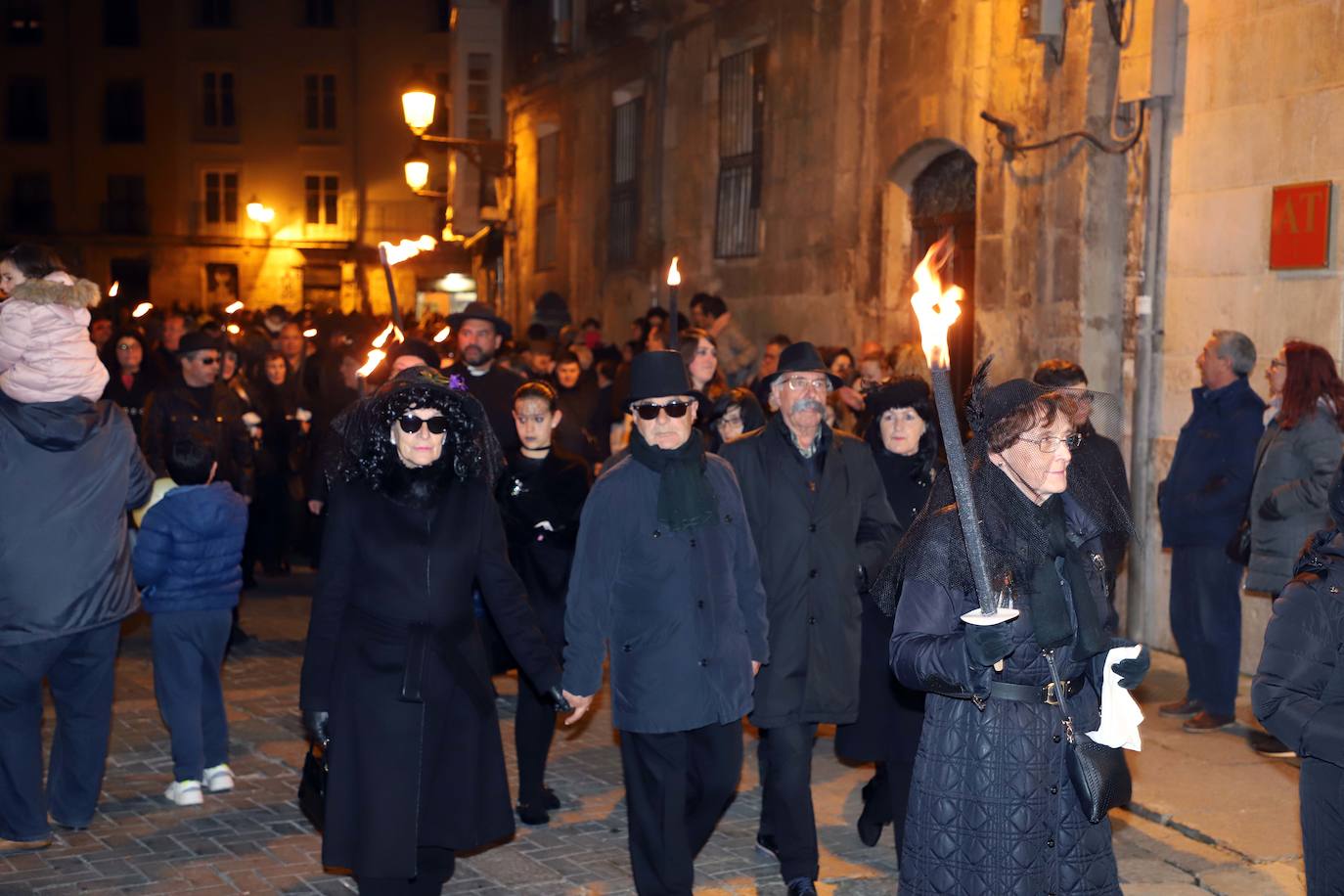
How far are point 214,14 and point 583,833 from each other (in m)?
44.7

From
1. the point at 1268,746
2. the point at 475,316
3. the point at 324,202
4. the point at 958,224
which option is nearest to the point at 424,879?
the point at 475,316

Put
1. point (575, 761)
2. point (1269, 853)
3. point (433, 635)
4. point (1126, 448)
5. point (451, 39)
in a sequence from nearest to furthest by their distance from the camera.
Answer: point (433, 635), point (1269, 853), point (575, 761), point (1126, 448), point (451, 39)

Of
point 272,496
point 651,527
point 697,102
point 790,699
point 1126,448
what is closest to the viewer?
point 651,527

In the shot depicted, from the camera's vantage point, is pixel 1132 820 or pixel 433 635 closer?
pixel 433 635

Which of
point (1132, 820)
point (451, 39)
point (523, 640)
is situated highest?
point (451, 39)

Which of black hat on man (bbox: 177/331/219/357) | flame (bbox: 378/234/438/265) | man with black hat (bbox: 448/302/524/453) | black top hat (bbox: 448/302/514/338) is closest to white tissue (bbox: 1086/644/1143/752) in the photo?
flame (bbox: 378/234/438/265)

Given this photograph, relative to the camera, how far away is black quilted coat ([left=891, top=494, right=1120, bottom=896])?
4.12 m

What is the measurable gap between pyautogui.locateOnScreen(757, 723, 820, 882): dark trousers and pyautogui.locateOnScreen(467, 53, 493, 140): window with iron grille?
2348 cm

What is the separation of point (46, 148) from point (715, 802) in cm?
4675

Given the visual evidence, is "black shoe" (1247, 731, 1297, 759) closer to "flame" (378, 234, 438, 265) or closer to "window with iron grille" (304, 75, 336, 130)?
"flame" (378, 234, 438, 265)

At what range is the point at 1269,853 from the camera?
660 centimetres

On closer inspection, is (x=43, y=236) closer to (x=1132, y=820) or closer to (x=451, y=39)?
(x=451, y=39)

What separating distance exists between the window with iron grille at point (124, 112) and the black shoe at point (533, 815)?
44.0 m

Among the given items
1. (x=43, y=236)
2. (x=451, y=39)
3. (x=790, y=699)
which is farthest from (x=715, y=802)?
(x=43, y=236)
